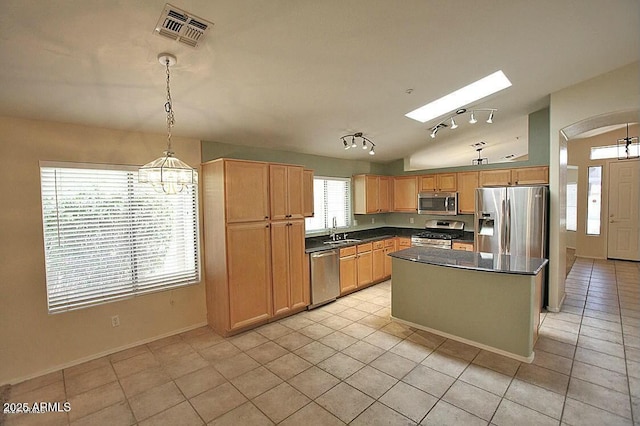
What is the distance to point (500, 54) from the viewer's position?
2.85m

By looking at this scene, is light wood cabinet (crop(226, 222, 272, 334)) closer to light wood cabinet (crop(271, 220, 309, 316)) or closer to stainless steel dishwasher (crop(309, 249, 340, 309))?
light wood cabinet (crop(271, 220, 309, 316))

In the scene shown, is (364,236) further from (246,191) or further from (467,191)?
(246,191)

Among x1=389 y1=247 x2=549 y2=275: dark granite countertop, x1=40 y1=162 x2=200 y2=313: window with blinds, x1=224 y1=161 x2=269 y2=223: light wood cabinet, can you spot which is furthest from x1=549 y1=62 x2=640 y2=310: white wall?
x1=40 y1=162 x2=200 y2=313: window with blinds

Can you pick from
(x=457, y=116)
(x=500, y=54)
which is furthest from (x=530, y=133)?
(x=500, y=54)

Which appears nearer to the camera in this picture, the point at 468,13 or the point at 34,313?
the point at 468,13

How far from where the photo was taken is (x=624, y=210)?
683 cm

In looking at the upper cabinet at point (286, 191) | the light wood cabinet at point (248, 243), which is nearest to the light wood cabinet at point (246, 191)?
the light wood cabinet at point (248, 243)

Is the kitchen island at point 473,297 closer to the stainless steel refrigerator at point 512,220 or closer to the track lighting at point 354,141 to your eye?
the stainless steel refrigerator at point 512,220

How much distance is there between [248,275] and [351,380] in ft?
5.75

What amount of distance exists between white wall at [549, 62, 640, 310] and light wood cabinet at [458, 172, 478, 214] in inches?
55.1

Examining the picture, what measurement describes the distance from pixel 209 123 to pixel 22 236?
6.84ft

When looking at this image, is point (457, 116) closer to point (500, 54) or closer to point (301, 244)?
point (500, 54)

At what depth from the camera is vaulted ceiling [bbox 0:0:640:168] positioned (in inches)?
71.9

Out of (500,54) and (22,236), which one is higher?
(500,54)
